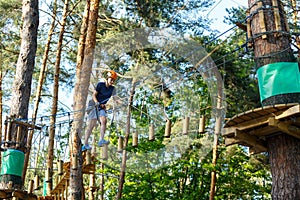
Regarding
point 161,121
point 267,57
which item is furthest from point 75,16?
point 267,57

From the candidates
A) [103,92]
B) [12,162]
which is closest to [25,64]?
[103,92]

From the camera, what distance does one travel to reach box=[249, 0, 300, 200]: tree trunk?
4.46 m

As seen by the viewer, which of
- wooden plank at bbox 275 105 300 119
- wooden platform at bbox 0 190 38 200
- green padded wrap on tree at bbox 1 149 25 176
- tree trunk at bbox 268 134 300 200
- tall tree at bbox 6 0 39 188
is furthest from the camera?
tall tree at bbox 6 0 39 188

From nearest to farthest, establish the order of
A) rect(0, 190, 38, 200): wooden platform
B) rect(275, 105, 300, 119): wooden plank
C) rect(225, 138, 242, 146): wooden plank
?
1. rect(275, 105, 300, 119): wooden plank
2. rect(225, 138, 242, 146): wooden plank
3. rect(0, 190, 38, 200): wooden platform

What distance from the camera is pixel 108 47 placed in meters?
11.0

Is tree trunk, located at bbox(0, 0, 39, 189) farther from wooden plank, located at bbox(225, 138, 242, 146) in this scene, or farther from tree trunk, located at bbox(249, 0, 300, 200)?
tree trunk, located at bbox(249, 0, 300, 200)

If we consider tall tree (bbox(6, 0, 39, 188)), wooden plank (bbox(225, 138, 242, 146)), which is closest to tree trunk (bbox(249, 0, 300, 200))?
wooden plank (bbox(225, 138, 242, 146))

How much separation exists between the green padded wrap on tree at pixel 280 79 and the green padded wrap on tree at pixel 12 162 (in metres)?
3.46

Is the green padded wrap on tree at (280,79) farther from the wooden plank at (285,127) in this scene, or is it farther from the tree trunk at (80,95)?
the tree trunk at (80,95)

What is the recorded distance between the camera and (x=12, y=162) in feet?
21.1

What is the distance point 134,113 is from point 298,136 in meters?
7.09

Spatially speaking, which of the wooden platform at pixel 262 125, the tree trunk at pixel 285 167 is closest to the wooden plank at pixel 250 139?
the wooden platform at pixel 262 125

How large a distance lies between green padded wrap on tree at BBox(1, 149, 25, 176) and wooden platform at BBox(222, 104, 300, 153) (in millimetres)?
3008

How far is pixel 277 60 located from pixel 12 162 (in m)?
3.73
